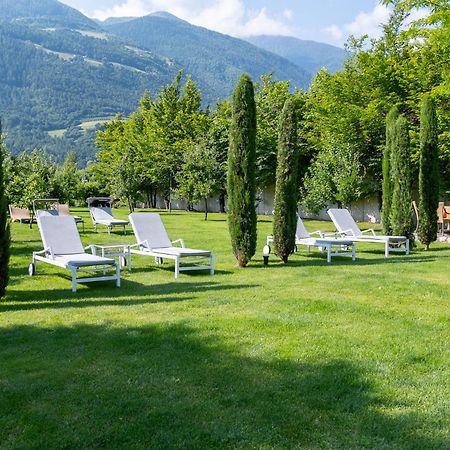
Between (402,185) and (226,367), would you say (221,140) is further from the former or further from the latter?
(226,367)

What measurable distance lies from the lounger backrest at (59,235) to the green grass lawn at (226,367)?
4.91 ft

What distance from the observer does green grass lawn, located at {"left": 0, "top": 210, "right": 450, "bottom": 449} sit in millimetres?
3184

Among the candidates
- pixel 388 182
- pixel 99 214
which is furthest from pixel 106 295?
pixel 99 214

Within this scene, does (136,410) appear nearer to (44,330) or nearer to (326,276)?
(44,330)

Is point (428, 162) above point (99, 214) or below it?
above

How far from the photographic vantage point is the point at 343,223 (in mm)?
15102

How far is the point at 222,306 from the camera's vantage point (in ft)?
21.8

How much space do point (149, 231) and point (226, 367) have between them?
23.4ft

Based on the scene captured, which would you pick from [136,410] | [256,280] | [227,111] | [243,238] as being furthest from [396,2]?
[227,111]

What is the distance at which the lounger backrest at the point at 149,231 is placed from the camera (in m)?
11.0

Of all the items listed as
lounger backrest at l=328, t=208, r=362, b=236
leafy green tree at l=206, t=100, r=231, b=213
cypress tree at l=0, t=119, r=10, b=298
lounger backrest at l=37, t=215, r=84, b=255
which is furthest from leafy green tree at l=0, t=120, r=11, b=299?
leafy green tree at l=206, t=100, r=231, b=213

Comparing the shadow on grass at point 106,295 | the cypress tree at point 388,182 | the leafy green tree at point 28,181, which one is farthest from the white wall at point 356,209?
the shadow on grass at point 106,295

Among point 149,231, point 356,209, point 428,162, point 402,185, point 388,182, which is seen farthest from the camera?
point 356,209

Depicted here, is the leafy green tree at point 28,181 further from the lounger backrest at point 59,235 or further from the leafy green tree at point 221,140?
the leafy green tree at point 221,140
